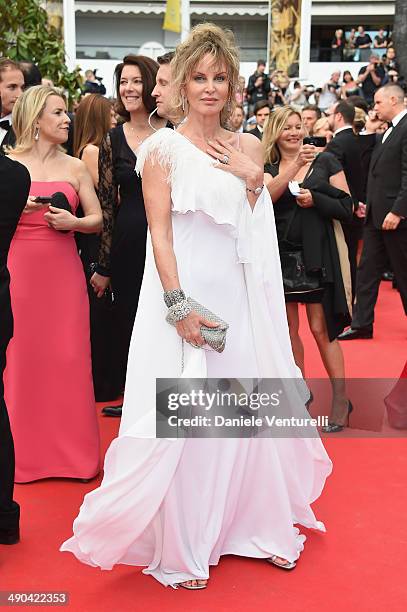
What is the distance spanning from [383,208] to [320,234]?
2383mm

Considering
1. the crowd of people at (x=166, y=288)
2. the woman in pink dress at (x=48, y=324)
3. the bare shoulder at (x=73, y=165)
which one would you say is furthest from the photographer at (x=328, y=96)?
the woman in pink dress at (x=48, y=324)

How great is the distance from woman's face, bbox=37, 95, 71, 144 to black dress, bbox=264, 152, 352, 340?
1226 mm

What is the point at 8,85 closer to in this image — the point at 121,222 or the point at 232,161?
the point at 121,222

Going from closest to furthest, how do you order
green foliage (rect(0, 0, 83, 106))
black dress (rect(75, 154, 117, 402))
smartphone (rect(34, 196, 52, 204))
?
smartphone (rect(34, 196, 52, 204)) → black dress (rect(75, 154, 117, 402)) → green foliage (rect(0, 0, 83, 106))

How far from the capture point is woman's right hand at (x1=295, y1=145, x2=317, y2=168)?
175 inches

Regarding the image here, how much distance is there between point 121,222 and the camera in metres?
4.48

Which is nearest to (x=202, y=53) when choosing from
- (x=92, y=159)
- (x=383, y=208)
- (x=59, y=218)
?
(x=59, y=218)

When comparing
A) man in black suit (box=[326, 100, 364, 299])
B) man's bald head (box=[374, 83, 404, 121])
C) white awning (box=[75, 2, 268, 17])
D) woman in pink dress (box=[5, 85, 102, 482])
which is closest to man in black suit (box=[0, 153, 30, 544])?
woman in pink dress (box=[5, 85, 102, 482])

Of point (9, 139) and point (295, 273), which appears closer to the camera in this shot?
point (295, 273)

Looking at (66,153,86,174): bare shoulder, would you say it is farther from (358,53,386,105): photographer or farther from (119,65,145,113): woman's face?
(358,53,386,105): photographer

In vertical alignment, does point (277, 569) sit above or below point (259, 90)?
below

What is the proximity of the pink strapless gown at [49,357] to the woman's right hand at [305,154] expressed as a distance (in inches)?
47.6

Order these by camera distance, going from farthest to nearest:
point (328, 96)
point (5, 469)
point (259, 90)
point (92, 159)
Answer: point (328, 96) → point (259, 90) → point (92, 159) → point (5, 469)

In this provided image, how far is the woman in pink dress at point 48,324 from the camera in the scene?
13.4ft
